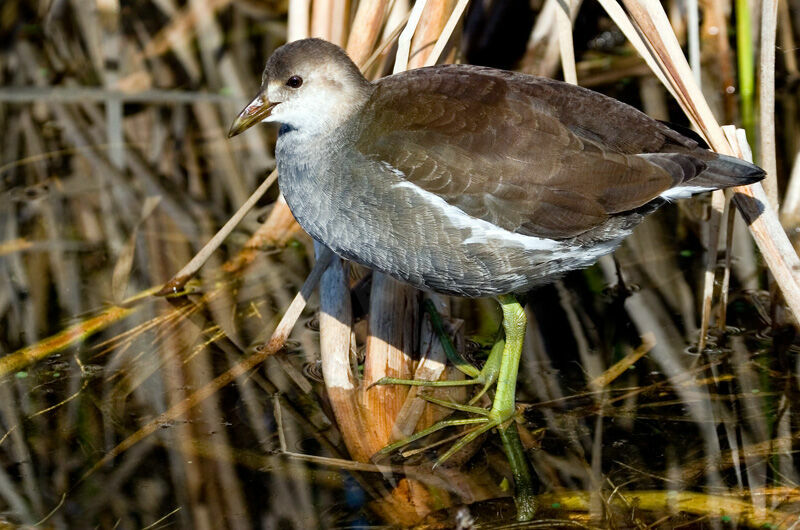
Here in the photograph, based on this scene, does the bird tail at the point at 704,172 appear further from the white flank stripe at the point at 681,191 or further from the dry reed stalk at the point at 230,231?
the dry reed stalk at the point at 230,231

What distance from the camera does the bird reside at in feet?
10.4

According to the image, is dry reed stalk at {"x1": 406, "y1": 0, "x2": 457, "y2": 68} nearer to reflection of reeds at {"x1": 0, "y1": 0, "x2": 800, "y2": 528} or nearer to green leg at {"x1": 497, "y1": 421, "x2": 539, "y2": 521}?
reflection of reeds at {"x1": 0, "y1": 0, "x2": 800, "y2": 528}

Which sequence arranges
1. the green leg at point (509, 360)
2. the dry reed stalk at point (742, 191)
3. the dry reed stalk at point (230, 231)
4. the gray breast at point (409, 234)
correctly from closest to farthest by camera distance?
the gray breast at point (409, 234)
the dry reed stalk at point (742, 191)
the green leg at point (509, 360)
the dry reed stalk at point (230, 231)

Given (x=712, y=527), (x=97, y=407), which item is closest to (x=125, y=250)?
(x=97, y=407)

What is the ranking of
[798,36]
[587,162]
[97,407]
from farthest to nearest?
[798,36] < [97,407] < [587,162]

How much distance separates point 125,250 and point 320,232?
1748mm

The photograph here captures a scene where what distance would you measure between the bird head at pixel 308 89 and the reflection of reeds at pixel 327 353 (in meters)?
0.42

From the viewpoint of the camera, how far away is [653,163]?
3.16 metres

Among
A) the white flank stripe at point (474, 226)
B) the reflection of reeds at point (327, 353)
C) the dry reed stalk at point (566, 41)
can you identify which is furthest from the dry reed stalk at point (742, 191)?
the white flank stripe at point (474, 226)

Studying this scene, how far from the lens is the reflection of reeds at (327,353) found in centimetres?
326

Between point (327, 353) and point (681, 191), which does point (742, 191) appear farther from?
point (327, 353)

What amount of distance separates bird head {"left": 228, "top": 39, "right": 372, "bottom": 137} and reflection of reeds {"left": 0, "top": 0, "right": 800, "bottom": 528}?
1.37 feet

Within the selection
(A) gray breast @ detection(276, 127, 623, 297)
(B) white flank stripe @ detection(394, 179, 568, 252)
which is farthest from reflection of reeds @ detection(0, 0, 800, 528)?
(B) white flank stripe @ detection(394, 179, 568, 252)

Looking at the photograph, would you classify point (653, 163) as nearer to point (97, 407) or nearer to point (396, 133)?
point (396, 133)
